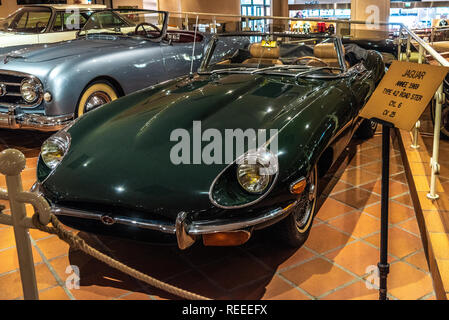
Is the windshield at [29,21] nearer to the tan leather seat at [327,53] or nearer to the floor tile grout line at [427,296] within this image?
the tan leather seat at [327,53]

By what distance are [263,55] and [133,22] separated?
3465 millimetres

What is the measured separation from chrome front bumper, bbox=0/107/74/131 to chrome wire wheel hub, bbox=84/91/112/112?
313 millimetres

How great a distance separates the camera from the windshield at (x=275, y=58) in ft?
12.7

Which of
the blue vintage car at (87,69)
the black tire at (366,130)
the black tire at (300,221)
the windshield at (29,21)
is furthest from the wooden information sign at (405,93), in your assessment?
the windshield at (29,21)

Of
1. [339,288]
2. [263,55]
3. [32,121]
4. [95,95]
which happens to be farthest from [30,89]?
[339,288]

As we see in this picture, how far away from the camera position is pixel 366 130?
534 centimetres

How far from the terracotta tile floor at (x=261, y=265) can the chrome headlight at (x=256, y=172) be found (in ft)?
1.88

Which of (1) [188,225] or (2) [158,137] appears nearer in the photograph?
(1) [188,225]

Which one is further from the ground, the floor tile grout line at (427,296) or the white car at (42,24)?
the white car at (42,24)

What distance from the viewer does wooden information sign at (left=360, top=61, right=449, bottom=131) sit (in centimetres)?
220

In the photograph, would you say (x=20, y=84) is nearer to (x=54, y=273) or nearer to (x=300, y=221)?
(x=54, y=273)

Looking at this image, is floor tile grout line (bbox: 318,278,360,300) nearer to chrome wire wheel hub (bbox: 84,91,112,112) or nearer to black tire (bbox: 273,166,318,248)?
black tire (bbox: 273,166,318,248)

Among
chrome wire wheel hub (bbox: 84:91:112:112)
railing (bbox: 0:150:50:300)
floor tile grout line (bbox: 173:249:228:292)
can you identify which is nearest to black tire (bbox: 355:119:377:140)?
chrome wire wheel hub (bbox: 84:91:112:112)
